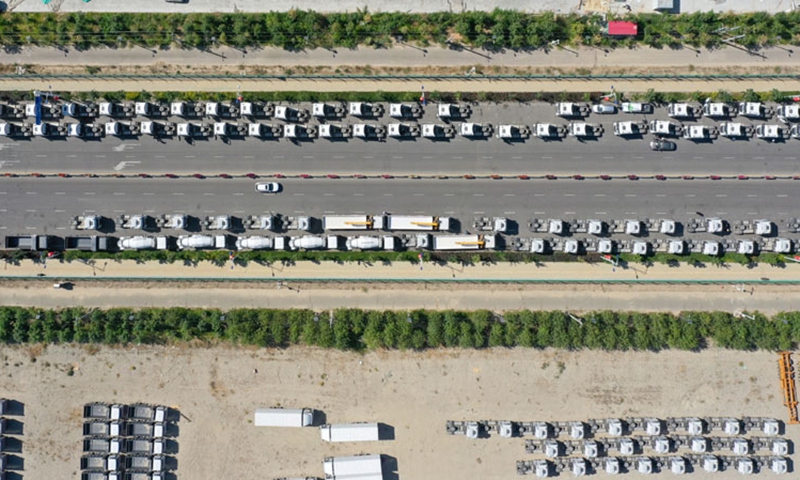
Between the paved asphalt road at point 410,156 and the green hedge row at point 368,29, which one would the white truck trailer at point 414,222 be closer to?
the paved asphalt road at point 410,156

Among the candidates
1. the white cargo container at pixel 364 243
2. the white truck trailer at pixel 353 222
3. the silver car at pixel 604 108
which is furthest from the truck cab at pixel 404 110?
the silver car at pixel 604 108

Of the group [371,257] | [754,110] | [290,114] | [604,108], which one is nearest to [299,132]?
[290,114]

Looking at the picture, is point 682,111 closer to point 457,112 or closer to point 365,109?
point 457,112

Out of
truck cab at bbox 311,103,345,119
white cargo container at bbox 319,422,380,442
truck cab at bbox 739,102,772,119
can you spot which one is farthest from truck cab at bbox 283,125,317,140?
truck cab at bbox 739,102,772,119

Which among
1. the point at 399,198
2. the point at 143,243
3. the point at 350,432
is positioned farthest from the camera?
the point at 399,198

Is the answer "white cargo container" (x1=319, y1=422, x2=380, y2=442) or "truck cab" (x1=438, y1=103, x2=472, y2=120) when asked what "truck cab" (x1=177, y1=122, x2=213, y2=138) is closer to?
"truck cab" (x1=438, y1=103, x2=472, y2=120)

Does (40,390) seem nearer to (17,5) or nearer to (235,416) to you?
(235,416)
